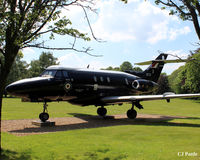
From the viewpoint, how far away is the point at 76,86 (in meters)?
17.3

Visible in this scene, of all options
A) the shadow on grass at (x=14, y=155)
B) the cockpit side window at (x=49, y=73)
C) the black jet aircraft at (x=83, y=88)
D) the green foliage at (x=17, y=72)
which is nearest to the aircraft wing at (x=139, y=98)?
the black jet aircraft at (x=83, y=88)

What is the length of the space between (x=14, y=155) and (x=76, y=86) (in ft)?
33.7

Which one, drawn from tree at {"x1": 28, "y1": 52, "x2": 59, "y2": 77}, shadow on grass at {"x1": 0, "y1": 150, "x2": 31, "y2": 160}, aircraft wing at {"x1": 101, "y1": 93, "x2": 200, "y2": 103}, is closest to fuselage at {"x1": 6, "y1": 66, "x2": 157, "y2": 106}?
aircraft wing at {"x1": 101, "y1": 93, "x2": 200, "y2": 103}

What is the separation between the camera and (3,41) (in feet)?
26.9

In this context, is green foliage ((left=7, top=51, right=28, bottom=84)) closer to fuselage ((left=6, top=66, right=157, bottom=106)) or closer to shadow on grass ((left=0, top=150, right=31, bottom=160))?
fuselage ((left=6, top=66, right=157, bottom=106))

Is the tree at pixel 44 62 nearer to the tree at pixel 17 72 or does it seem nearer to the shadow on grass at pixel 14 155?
the tree at pixel 17 72

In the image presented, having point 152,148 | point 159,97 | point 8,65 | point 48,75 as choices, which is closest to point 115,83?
point 159,97

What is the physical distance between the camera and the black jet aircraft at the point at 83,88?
1452 centimetres

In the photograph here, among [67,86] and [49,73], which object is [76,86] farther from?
[49,73]

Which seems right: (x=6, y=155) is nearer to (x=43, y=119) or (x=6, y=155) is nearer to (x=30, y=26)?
(x=30, y=26)

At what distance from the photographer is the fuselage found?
567 inches

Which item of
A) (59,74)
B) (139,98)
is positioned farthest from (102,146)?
(139,98)

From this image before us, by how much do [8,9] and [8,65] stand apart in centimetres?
197

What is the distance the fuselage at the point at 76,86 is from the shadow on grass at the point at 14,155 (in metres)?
6.88
